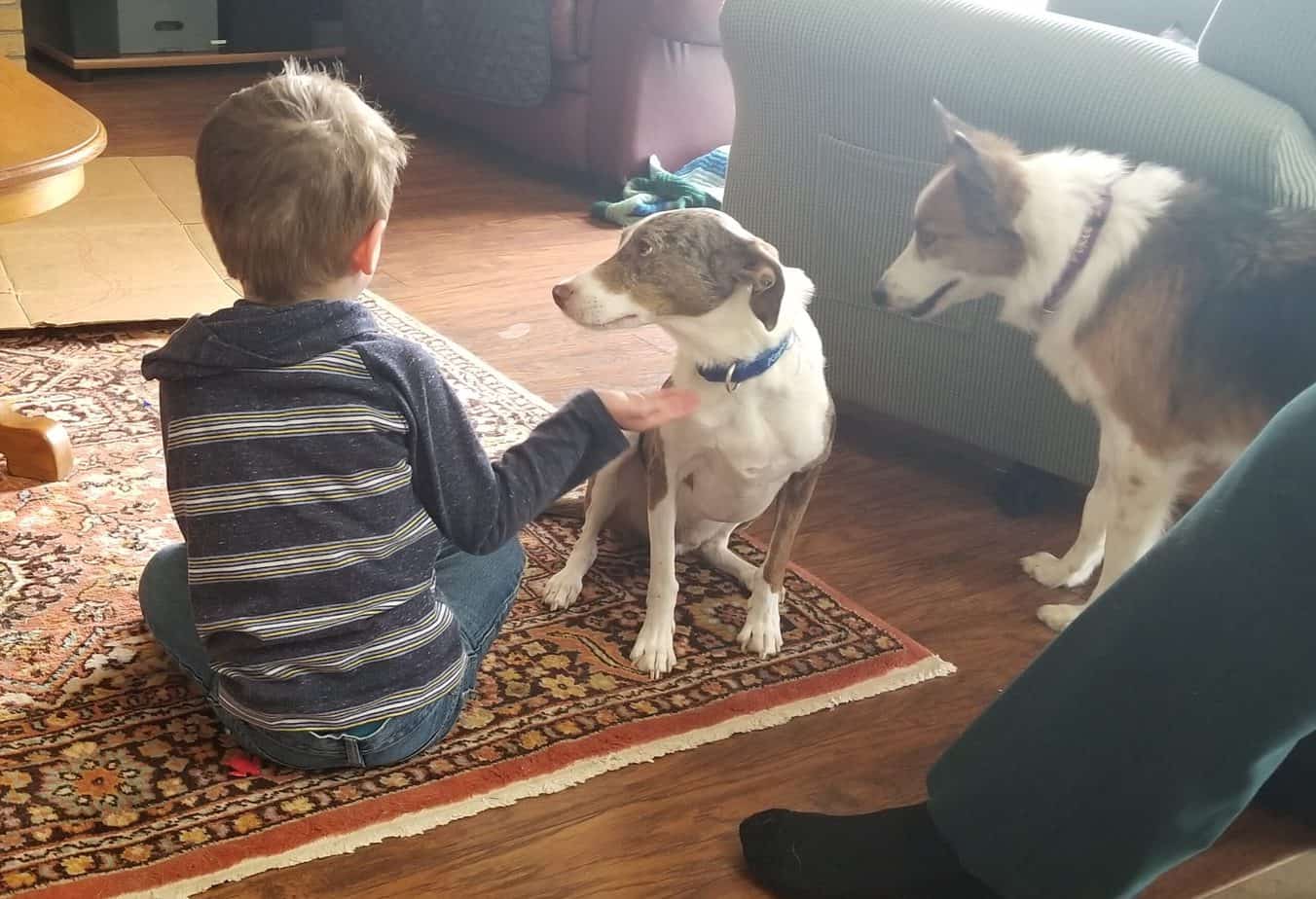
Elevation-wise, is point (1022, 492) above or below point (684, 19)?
below

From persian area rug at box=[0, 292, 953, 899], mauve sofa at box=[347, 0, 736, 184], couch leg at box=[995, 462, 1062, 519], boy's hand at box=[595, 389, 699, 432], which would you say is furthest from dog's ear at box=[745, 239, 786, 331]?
mauve sofa at box=[347, 0, 736, 184]

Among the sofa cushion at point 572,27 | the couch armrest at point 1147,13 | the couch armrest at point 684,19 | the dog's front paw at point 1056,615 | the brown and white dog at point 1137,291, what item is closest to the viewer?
the brown and white dog at point 1137,291

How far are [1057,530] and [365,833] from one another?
1.41 meters

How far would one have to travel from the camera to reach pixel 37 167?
1834mm

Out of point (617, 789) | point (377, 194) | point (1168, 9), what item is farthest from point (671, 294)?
point (1168, 9)

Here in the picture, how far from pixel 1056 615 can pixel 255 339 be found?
1.31 metres

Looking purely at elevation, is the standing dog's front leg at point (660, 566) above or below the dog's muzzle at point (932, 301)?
below

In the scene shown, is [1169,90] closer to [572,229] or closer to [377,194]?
[377,194]

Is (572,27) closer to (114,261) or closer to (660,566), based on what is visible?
(114,261)

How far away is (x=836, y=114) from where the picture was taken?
2387 mm

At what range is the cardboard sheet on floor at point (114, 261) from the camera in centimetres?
291

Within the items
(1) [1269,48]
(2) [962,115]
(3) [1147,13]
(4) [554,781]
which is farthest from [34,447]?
(3) [1147,13]

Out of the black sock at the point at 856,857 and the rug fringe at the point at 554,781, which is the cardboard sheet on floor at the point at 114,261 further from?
the black sock at the point at 856,857

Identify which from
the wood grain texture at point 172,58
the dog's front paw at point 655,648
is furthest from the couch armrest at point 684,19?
the dog's front paw at point 655,648
